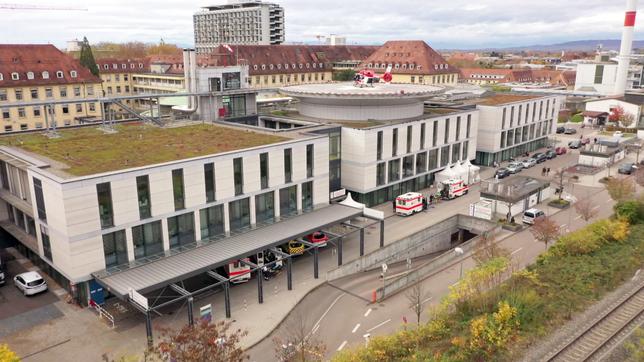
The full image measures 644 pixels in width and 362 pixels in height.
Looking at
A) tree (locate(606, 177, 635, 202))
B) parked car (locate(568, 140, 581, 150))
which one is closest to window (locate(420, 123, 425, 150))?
tree (locate(606, 177, 635, 202))

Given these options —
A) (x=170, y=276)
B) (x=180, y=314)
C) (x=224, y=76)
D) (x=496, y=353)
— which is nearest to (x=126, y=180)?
(x=170, y=276)

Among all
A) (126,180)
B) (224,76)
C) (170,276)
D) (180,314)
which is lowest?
(180,314)

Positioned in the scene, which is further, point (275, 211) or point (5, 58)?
point (5, 58)

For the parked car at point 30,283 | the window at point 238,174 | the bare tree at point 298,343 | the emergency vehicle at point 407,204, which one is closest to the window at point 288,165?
the window at point 238,174

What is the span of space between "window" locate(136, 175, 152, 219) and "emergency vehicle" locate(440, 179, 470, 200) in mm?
37192

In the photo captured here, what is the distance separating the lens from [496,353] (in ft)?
96.3

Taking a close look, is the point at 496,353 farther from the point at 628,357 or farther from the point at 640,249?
the point at 640,249

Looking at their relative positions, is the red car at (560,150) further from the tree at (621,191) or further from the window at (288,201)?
the window at (288,201)

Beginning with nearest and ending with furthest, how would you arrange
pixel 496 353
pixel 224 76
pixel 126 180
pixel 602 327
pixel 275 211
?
pixel 496 353 → pixel 602 327 → pixel 126 180 → pixel 275 211 → pixel 224 76

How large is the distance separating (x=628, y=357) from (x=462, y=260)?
17902 mm

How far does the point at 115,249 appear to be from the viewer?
3662 cm

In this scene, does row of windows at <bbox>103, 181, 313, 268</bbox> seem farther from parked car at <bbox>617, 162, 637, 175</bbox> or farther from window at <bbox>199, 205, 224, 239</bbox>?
parked car at <bbox>617, 162, 637, 175</bbox>

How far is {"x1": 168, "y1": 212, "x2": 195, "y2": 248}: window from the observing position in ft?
130

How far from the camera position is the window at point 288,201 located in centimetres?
4684
